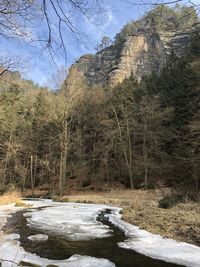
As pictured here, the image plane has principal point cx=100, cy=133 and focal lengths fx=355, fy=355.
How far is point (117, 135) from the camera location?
33.5m

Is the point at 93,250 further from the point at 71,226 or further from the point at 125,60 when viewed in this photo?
the point at 125,60

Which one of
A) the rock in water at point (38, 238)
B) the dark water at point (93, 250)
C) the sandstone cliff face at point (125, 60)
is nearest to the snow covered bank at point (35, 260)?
the dark water at point (93, 250)

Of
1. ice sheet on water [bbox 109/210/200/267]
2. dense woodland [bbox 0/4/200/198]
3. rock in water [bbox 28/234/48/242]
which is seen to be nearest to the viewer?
ice sheet on water [bbox 109/210/200/267]

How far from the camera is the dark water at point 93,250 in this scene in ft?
24.1

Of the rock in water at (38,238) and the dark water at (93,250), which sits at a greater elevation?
Result: the rock in water at (38,238)

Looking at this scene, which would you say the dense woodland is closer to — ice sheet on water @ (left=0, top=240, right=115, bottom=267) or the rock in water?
the rock in water

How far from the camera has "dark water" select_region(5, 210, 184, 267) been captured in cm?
734

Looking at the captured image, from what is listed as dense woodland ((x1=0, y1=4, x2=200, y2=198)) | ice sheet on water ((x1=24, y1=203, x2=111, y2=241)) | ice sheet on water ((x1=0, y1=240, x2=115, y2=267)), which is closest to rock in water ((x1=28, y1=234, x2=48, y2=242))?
ice sheet on water ((x1=24, y1=203, x2=111, y2=241))

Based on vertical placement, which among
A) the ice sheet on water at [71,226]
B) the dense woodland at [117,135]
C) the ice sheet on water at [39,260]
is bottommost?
the ice sheet on water at [39,260]

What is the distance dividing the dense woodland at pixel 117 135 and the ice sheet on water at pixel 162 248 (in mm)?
12557

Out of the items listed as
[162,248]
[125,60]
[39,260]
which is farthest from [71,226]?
[125,60]

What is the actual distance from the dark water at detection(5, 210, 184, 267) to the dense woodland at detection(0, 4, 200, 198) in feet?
44.2

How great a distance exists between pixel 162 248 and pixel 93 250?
1.66 meters

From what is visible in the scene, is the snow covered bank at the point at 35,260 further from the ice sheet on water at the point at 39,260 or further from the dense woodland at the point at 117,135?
the dense woodland at the point at 117,135
